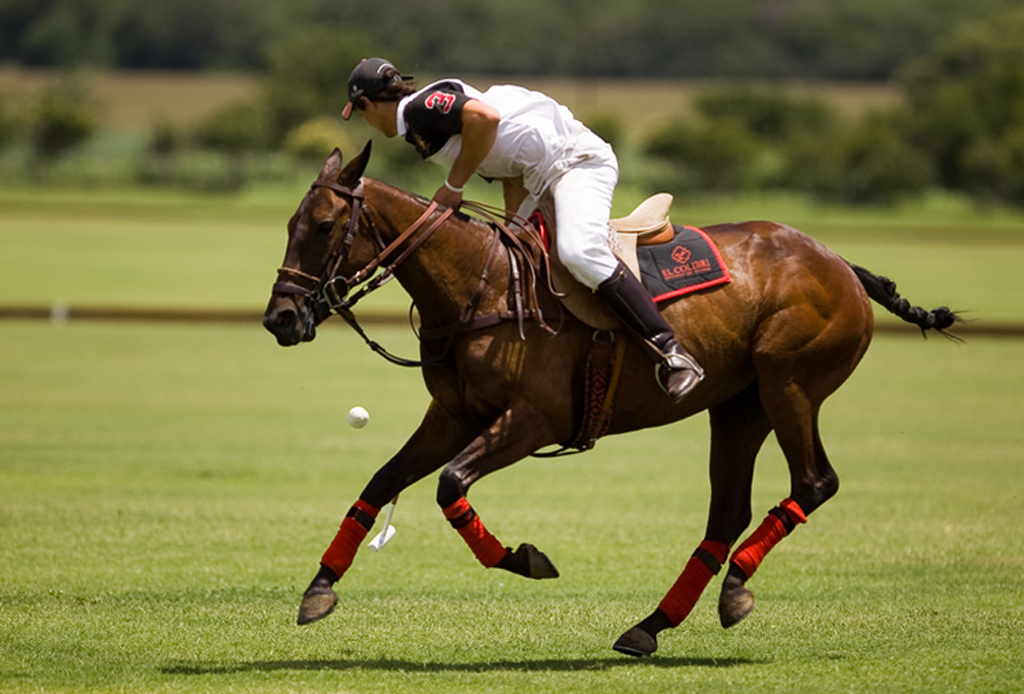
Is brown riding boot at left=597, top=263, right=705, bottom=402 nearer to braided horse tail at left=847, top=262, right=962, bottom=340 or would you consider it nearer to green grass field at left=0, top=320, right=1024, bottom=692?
green grass field at left=0, top=320, right=1024, bottom=692

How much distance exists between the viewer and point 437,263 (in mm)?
6516

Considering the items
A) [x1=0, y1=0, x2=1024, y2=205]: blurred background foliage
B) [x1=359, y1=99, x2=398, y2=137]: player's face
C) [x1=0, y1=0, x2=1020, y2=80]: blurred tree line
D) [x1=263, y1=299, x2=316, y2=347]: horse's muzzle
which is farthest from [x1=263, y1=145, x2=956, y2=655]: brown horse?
[x1=0, y1=0, x2=1020, y2=80]: blurred tree line

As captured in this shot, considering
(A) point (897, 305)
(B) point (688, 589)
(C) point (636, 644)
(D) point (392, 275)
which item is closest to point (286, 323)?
(D) point (392, 275)

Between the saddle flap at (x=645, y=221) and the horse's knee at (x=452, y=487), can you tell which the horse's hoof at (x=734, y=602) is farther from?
the saddle flap at (x=645, y=221)

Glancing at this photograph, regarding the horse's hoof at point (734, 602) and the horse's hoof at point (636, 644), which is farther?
the horse's hoof at point (734, 602)

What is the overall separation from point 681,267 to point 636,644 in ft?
5.92

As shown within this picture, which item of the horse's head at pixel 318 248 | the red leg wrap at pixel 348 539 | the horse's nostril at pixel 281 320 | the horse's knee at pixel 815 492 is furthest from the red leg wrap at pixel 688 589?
the horse's nostril at pixel 281 320

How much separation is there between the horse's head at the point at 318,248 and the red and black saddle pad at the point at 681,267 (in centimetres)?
139

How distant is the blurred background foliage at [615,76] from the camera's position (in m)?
72.2

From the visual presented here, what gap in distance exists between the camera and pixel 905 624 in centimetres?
741

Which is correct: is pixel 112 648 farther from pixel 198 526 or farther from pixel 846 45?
pixel 846 45

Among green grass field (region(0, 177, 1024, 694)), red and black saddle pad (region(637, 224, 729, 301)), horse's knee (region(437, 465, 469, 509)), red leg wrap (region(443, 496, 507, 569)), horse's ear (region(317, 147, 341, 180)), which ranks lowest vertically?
green grass field (region(0, 177, 1024, 694))

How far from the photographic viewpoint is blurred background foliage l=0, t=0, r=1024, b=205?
237 feet

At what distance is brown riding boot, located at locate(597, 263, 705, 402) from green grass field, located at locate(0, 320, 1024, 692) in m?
1.33
